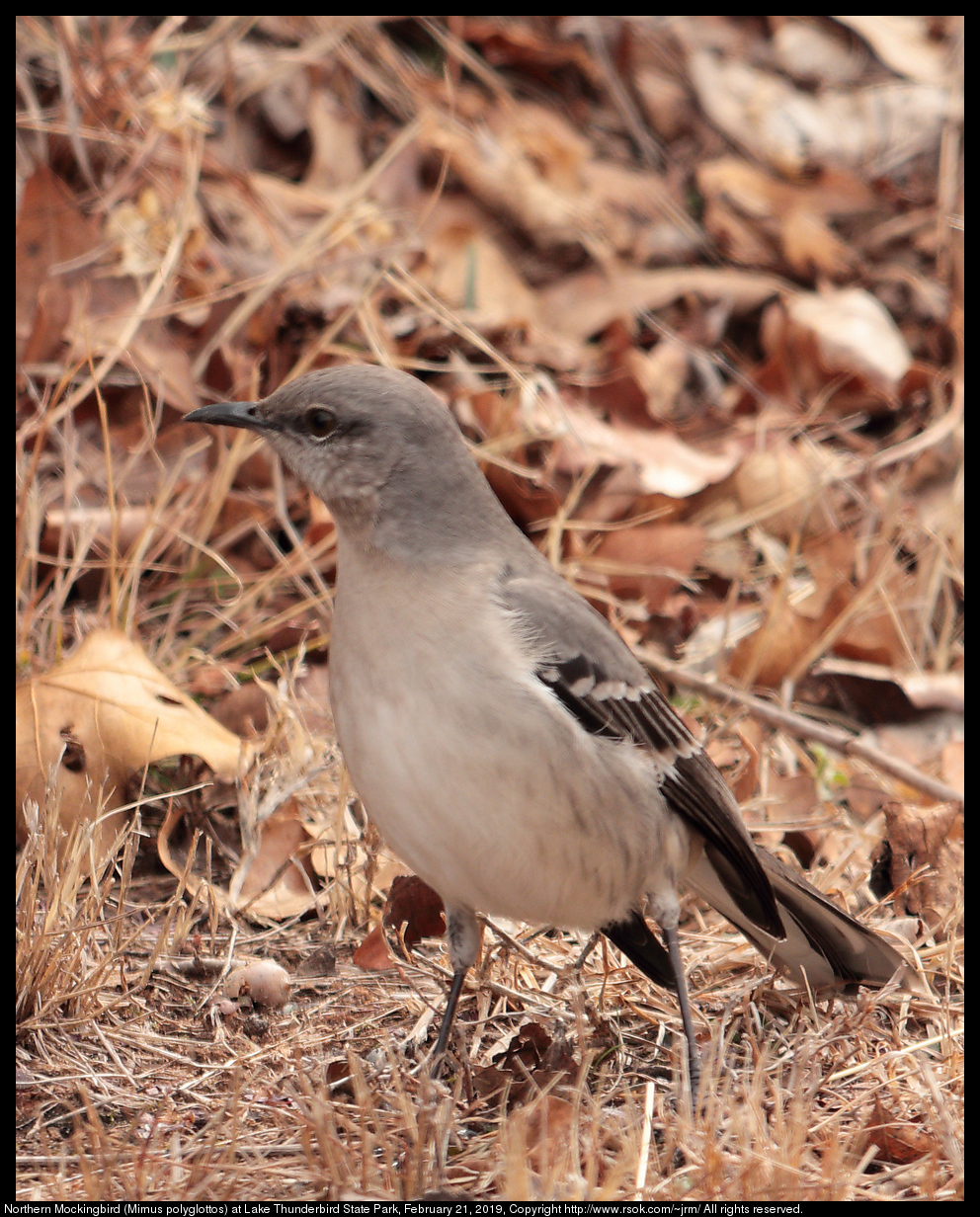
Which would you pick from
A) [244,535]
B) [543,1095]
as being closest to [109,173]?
[244,535]

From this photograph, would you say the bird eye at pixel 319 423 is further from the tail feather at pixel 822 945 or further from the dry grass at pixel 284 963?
the tail feather at pixel 822 945

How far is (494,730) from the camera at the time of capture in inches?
123

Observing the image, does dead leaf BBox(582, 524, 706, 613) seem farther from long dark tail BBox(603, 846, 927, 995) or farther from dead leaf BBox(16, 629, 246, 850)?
dead leaf BBox(16, 629, 246, 850)

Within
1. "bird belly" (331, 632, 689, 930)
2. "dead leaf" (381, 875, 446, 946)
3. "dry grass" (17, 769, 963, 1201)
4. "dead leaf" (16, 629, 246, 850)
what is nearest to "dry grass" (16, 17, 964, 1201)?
"dry grass" (17, 769, 963, 1201)

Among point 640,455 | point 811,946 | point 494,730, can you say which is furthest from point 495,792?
point 640,455

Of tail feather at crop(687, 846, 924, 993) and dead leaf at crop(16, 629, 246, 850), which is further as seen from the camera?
dead leaf at crop(16, 629, 246, 850)

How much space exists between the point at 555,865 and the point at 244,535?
2690mm

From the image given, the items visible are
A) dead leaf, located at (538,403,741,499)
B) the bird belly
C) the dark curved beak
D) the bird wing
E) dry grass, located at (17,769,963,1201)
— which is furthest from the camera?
dead leaf, located at (538,403,741,499)

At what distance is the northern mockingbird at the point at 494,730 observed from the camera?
3.16m

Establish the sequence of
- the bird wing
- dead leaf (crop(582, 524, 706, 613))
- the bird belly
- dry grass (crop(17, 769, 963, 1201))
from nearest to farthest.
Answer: dry grass (crop(17, 769, 963, 1201)), the bird belly, the bird wing, dead leaf (crop(582, 524, 706, 613))

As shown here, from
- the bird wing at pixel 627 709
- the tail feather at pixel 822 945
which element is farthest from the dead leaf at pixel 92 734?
the tail feather at pixel 822 945

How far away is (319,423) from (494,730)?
1.00 metres

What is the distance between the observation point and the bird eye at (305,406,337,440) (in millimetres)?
3510
